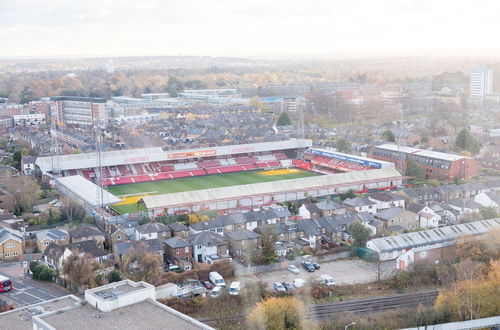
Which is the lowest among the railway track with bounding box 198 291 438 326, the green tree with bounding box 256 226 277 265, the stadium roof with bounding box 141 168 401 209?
the railway track with bounding box 198 291 438 326

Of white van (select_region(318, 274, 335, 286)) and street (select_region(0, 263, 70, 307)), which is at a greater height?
white van (select_region(318, 274, 335, 286))

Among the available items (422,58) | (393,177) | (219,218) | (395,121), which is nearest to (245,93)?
(422,58)

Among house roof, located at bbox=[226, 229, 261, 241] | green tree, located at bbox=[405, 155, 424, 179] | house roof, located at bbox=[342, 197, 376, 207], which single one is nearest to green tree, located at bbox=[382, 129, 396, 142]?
green tree, located at bbox=[405, 155, 424, 179]

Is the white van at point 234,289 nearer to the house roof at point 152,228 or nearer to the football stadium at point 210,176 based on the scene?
the house roof at point 152,228

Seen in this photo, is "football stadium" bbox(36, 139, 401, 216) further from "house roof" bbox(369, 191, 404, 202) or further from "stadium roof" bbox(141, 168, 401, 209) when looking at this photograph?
"house roof" bbox(369, 191, 404, 202)

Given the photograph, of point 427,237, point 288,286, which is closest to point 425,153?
point 427,237

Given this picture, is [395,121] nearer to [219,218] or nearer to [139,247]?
[219,218]

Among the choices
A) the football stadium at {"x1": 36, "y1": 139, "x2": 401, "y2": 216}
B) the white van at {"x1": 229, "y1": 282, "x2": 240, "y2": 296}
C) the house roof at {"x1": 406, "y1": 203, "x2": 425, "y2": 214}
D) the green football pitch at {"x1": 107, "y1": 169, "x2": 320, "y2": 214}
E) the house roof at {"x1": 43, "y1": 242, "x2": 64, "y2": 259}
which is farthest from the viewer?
the green football pitch at {"x1": 107, "y1": 169, "x2": 320, "y2": 214}
